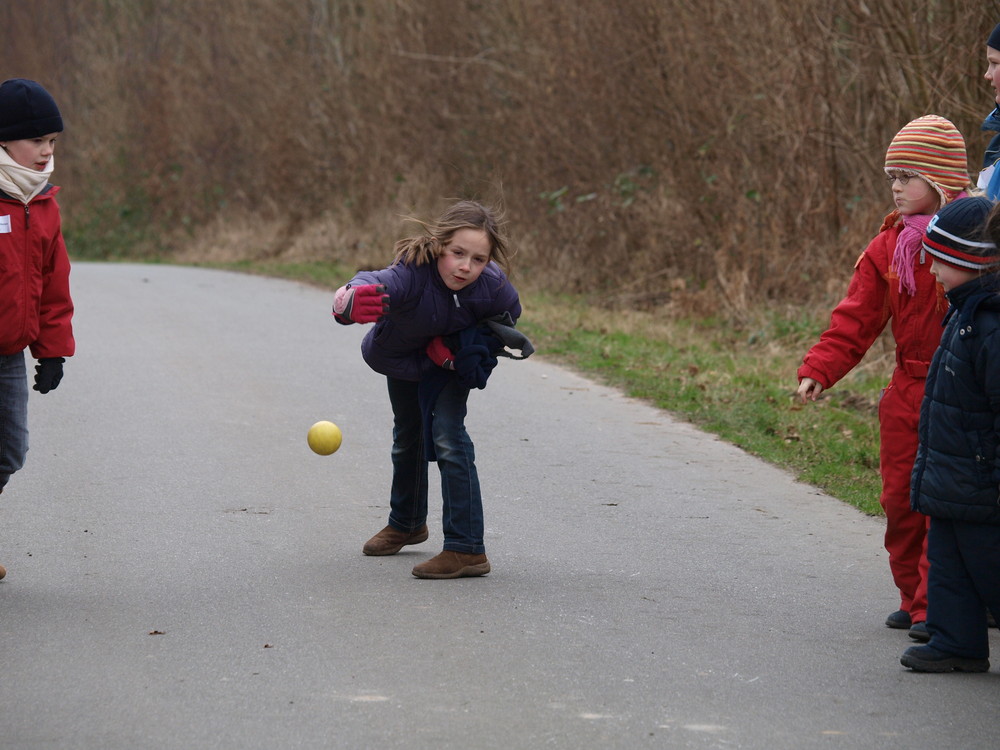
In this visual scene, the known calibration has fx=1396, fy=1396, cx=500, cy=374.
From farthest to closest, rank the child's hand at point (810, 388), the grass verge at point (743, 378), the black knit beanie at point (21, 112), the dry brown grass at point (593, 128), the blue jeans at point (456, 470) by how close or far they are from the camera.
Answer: the dry brown grass at point (593, 128) < the grass verge at point (743, 378) < the blue jeans at point (456, 470) < the black knit beanie at point (21, 112) < the child's hand at point (810, 388)

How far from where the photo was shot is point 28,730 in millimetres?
4043

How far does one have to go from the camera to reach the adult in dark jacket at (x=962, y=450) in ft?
14.7

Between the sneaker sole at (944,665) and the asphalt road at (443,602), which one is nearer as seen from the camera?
the asphalt road at (443,602)

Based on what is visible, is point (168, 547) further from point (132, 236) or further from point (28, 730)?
point (132, 236)

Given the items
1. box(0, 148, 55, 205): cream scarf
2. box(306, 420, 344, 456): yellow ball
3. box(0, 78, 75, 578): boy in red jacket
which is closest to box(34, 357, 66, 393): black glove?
box(0, 78, 75, 578): boy in red jacket

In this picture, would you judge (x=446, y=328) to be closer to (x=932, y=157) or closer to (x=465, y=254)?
(x=465, y=254)

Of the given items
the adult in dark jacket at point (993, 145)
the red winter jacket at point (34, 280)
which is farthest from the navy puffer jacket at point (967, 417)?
the red winter jacket at point (34, 280)

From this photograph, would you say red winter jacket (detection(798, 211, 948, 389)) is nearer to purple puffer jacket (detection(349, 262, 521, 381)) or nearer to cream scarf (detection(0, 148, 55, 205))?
purple puffer jacket (detection(349, 262, 521, 381))

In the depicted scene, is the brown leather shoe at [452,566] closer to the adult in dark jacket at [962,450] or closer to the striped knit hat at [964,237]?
A: the adult in dark jacket at [962,450]

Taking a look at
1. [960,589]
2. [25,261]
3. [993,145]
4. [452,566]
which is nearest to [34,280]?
[25,261]

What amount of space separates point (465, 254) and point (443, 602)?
1.38 metres

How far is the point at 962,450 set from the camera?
14.8ft

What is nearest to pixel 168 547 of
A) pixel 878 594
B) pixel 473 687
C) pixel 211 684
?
pixel 211 684

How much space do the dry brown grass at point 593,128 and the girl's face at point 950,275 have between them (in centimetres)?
218
